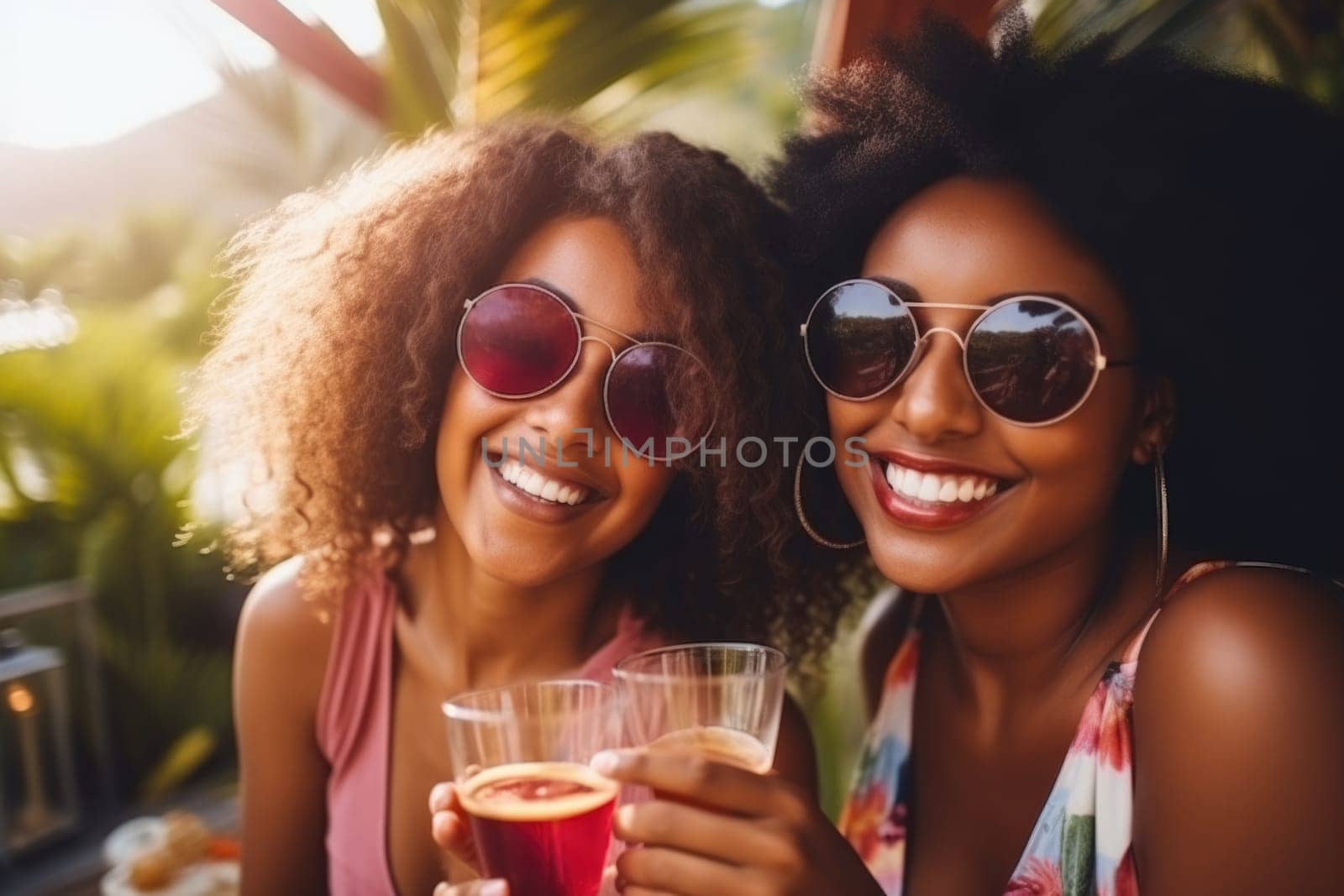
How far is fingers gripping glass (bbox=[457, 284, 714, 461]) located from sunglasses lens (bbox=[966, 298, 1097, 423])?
1.79ft

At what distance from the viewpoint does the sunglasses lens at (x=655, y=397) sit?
6.26 ft

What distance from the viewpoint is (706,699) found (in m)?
1.50

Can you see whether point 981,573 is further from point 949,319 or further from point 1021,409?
point 949,319

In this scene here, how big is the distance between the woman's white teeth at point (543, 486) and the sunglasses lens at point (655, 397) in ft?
0.46

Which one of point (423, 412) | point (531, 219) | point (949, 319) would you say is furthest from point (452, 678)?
point (949, 319)

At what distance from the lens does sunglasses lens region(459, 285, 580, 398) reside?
1911mm

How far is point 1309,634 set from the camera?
5.08 ft

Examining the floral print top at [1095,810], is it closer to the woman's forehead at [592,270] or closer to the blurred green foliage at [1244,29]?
the woman's forehead at [592,270]

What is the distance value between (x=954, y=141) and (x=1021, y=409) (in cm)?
53

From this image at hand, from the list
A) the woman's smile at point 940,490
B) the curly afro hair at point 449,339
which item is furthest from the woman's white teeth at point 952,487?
the curly afro hair at point 449,339

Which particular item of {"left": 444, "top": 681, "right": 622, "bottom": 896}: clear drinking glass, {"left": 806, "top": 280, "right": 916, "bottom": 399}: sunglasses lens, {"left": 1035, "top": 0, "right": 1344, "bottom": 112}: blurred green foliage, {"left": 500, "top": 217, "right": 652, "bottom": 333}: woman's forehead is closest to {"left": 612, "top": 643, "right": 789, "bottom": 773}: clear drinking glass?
{"left": 444, "top": 681, "right": 622, "bottom": 896}: clear drinking glass

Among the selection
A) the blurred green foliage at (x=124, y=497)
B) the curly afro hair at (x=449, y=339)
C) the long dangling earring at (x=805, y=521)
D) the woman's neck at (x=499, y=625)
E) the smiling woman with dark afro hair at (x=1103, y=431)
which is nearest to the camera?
the smiling woman with dark afro hair at (x=1103, y=431)

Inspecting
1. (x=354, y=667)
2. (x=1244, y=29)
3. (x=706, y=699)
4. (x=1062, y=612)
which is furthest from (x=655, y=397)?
(x=1244, y=29)

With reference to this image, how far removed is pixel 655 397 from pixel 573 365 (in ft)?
0.54
